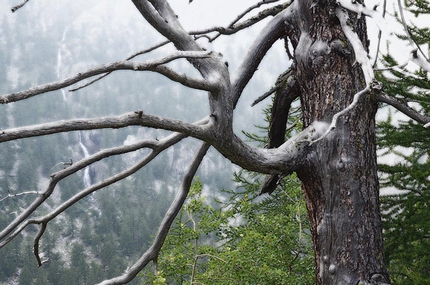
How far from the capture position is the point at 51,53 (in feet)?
516

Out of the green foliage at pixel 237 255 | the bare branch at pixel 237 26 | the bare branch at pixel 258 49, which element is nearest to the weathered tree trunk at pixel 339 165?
the bare branch at pixel 258 49

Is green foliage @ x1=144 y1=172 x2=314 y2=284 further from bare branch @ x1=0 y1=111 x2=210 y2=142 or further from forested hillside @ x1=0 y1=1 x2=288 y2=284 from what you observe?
forested hillside @ x1=0 y1=1 x2=288 y2=284

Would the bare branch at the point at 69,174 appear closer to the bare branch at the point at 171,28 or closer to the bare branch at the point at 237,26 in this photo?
the bare branch at the point at 171,28

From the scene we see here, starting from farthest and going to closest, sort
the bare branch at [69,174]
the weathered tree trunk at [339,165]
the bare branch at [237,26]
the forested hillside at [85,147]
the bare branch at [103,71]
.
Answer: the forested hillside at [85,147], the bare branch at [237,26], the weathered tree trunk at [339,165], the bare branch at [69,174], the bare branch at [103,71]

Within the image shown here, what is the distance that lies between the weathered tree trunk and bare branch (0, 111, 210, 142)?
78 centimetres

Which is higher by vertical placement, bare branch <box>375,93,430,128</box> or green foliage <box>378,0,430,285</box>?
green foliage <box>378,0,430,285</box>

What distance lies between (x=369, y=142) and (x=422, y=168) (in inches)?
84.8

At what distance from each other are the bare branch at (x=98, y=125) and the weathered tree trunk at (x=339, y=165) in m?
0.78

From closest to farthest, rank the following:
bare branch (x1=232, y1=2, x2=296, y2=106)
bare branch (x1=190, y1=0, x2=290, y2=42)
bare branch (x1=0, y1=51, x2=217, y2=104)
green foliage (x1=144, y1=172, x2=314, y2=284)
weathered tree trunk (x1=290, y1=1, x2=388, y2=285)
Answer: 1. bare branch (x1=0, y1=51, x2=217, y2=104)
2. weathered tree trunk (x1=290, y1=1, x2=388, y2=285)
3. bare branch (x1=232, y1=2, x2=296, y2=106)
4. bare branch (x1=190, y1=0, x2=290, y2=42)
5. green foliage (x1=144, y1=172, x2=314, y2=284)

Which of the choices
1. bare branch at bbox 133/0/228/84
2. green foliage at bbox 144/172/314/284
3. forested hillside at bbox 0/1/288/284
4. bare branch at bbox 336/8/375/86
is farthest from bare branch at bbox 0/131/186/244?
forested hillside at bbox 0/1/288/284

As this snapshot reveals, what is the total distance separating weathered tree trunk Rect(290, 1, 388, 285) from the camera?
7.43 ft

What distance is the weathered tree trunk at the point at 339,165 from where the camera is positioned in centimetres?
227

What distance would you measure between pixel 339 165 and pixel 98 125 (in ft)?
4.12

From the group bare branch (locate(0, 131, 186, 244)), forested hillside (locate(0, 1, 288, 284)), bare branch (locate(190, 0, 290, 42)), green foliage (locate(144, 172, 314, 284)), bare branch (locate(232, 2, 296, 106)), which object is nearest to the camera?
bare branch (locate(0, 131, 186, 244))
